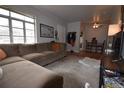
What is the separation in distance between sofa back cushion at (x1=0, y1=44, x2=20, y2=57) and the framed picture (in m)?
1.56

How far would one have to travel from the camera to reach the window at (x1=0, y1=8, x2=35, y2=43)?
9.29 feet

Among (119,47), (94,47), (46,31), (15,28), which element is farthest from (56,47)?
(94,47)

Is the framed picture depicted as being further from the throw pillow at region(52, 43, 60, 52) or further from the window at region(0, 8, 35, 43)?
the throw pillow at region(52, 43, 60, 52)

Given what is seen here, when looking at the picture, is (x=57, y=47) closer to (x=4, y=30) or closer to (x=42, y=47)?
(x=42, y=47)

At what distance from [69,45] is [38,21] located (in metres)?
3.26

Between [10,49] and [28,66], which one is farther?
[10,49]

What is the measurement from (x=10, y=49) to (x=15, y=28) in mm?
918

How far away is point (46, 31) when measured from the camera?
4.46 metres

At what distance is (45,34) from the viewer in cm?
439

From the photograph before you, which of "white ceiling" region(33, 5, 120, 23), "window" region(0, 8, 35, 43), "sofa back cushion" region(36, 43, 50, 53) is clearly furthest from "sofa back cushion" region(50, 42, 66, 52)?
"white ceiling" region(33, 5, 120, 23)

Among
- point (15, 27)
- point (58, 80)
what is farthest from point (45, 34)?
point (58, 80)

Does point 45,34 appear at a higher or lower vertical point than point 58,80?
higher

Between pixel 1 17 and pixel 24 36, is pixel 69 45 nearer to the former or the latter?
pixel 24 36
